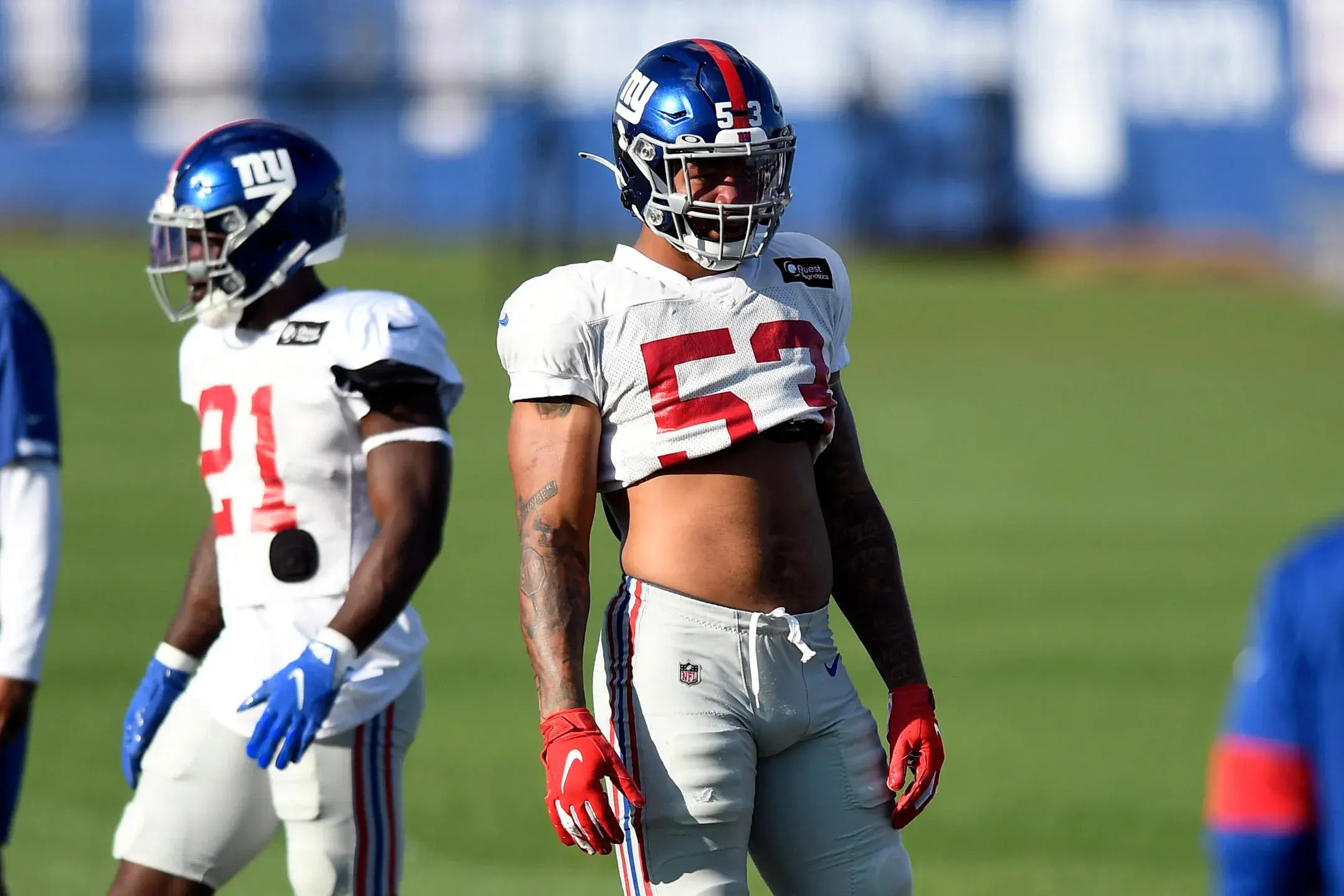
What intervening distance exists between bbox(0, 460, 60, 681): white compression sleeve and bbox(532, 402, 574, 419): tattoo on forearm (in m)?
1.57

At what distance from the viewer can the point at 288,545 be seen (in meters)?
4.63

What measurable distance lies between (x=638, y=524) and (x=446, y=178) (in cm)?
3958

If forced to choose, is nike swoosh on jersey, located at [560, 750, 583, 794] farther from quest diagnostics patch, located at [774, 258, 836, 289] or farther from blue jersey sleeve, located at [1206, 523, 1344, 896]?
blue jersey sleeve, located at [1206, 523, 1344, 896]

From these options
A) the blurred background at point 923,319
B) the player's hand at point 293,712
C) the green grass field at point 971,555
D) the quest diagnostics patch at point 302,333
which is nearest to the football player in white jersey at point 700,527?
the player's hand at point 293,712

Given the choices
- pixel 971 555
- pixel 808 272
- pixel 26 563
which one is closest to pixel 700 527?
pixel 808 272

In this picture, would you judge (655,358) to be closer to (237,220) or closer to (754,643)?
(754,643)

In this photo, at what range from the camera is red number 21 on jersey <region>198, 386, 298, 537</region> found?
4.64 metres

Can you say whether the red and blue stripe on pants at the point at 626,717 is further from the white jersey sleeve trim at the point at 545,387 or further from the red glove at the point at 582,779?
the white jersey sleeve trim at the point at 545,387

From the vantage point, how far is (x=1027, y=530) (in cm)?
1864

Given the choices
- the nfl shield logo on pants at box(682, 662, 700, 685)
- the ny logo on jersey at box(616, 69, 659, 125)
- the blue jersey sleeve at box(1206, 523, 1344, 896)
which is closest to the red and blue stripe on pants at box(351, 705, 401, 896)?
the nfl shield logo on pants at box(682, 662, 700, 685)

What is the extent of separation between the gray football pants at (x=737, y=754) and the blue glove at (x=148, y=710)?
147cm

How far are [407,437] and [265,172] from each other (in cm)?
84

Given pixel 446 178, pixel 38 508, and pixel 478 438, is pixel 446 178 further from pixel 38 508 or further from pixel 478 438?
pixel 38 508

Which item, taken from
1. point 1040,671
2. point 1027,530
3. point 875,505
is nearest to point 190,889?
point 875,505
